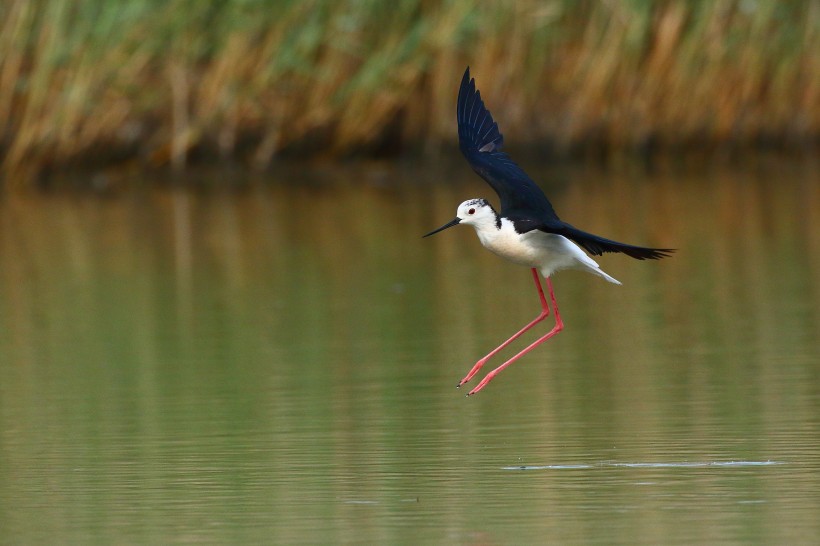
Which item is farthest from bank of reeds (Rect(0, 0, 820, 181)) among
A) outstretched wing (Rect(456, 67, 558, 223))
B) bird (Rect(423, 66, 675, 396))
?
bird (Rect(423, 66, 675, 396))

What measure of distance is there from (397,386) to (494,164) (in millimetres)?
947

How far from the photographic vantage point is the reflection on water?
15.4ft

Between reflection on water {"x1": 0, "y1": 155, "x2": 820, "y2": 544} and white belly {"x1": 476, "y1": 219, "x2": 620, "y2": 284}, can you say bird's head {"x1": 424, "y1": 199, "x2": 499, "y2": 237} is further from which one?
reflection on water {"x1": 0, "y1": 155, "x2": 820, "y2": 544}

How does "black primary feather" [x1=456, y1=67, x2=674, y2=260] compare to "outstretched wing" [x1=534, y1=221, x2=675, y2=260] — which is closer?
"outstretched wing" [x1=534, y1=221, x2=675, y2=260]

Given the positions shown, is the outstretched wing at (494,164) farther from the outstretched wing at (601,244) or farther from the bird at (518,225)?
the outstretched wing at (601,244)

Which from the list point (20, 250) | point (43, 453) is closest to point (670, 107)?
point (20, 250)

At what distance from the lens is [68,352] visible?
804 cm

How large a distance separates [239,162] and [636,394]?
1110cm

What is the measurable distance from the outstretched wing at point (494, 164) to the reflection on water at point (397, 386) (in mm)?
729

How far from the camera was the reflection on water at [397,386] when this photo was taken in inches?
185

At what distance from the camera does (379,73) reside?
1573cm

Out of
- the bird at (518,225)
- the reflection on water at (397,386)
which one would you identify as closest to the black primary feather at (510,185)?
the bird at (518,225)

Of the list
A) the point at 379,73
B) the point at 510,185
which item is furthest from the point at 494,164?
the point at 379,73

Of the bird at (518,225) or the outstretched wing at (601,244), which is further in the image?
the bird at (518,225)
